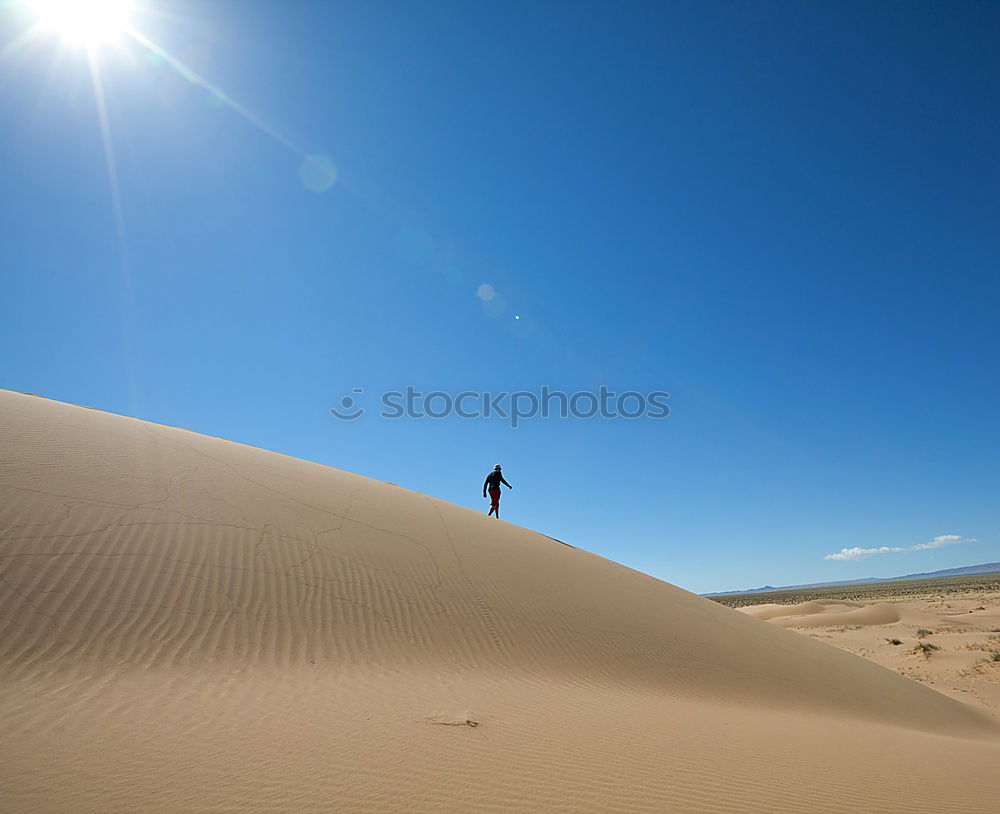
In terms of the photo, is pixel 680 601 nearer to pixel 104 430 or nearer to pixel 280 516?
pixel 280 516

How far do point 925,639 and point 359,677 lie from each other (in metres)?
22.5

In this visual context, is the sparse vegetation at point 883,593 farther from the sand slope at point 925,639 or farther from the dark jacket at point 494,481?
the dark jacket at point 494,481

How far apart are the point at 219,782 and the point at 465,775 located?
5.11ft

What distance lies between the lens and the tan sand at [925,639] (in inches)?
534

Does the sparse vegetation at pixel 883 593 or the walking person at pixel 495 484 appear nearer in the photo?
the walking person at pixel 495 484

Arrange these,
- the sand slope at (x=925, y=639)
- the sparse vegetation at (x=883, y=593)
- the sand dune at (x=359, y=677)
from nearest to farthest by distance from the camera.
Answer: the sand dune at (x=359, y=677)
the sand slope at (x=925, y=639)
the sparse vegetation at (x=883, y=593)

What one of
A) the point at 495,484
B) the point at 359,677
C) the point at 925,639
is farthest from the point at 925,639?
the point at 359,677

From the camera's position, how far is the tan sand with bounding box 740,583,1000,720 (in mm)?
13562

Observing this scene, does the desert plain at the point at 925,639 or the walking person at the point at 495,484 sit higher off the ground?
the walking person at the point at 495,484

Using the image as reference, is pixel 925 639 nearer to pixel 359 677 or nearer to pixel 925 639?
pixel 925 639

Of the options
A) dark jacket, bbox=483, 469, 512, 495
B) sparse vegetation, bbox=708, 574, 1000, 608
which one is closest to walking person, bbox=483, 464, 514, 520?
dark jacket, bbox=483, 469, 512, 495

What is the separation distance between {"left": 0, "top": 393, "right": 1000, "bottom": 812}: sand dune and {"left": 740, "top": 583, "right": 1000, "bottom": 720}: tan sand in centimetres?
420

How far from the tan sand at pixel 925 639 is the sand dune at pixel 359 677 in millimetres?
4203

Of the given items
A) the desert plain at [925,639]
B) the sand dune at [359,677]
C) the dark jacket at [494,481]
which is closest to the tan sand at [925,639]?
the desert plain at [925,639]
